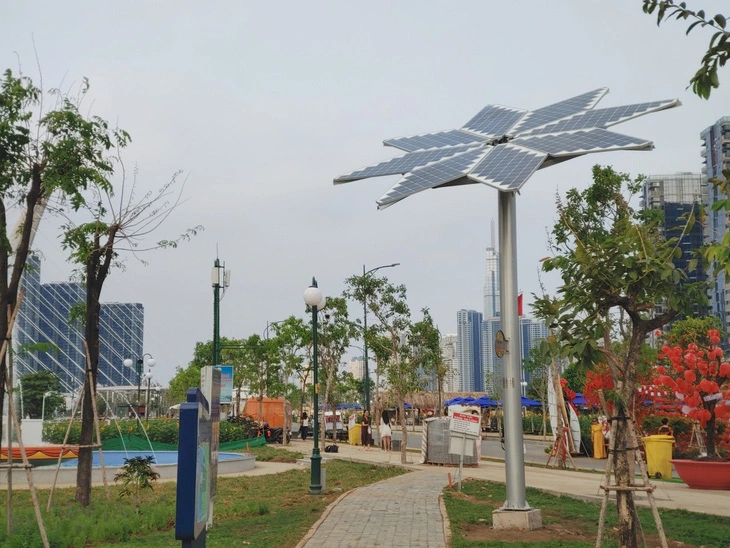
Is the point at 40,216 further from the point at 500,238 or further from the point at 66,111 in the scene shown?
the point at 500,238

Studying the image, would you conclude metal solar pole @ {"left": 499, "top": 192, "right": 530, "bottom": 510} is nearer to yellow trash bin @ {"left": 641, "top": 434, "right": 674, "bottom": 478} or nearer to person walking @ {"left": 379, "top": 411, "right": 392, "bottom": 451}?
yellow trash bin @ {"left": 641, "top": 434, "right": 674, "bottom": 478}

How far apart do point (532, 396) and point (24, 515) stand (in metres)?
68.7

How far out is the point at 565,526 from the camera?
11.9m

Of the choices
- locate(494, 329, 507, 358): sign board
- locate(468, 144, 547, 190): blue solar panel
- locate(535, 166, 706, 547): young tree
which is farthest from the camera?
locate(494, 329, 507, 358): sign board

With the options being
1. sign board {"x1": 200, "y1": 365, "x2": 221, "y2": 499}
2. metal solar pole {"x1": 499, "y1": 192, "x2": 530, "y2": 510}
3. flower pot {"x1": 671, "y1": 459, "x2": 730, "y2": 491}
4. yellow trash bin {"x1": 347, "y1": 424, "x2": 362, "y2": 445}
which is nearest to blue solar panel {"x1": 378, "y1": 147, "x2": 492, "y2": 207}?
metal solar pole {"x1": 499, "y1": 192, "x2": 530, "y2": 510}

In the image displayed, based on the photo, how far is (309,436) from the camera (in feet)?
163

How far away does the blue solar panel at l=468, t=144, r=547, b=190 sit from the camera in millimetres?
10906

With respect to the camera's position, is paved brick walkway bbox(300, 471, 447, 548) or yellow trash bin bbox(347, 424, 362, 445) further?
yellow trash bin bbox(347, 424, 362, 445)

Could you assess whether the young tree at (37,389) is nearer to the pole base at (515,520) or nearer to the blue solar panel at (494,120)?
the blue solar panel at (494,120)

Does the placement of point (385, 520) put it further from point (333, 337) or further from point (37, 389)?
point (37, 389)

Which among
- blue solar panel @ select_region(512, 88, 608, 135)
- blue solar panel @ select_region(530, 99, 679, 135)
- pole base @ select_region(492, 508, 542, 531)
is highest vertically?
blue solar panel @ select_region(512, 88, 608, 135)

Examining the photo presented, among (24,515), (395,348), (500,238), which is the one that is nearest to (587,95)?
(500,238)

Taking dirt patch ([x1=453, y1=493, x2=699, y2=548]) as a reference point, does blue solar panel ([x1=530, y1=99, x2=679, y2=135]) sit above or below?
above

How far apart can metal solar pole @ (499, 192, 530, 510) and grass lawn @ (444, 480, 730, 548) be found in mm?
623
